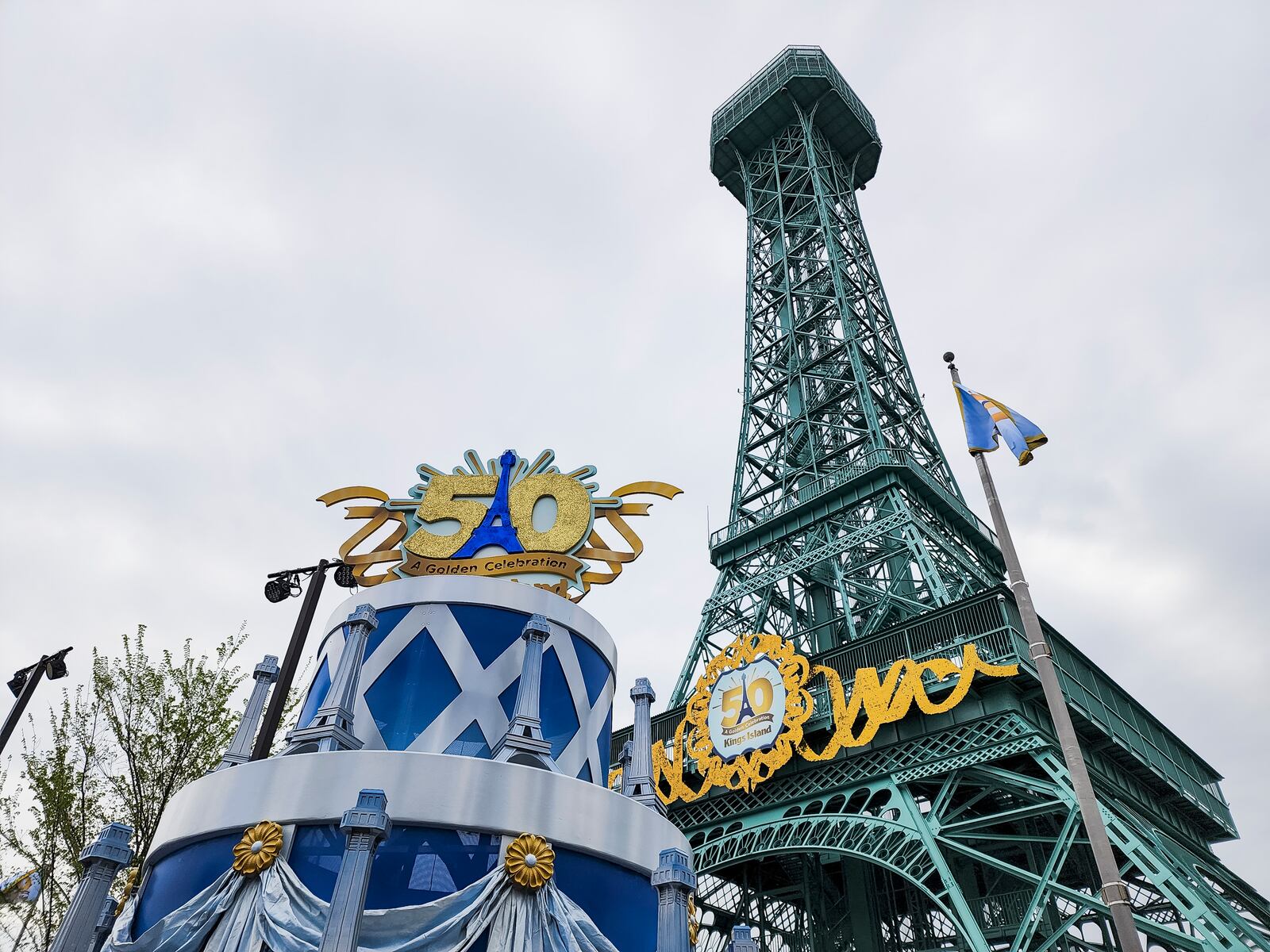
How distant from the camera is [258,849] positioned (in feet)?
36.7

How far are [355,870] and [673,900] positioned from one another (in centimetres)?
355

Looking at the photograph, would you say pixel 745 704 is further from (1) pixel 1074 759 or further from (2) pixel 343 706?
(2) pixel 343 706

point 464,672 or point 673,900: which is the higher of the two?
point 464,672

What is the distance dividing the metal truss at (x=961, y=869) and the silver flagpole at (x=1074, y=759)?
267 inches

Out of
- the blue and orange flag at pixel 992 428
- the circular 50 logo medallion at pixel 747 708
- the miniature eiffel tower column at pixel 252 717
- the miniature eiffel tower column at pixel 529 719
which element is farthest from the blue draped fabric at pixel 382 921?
the circular 50 logo medallion at pixel 747 708

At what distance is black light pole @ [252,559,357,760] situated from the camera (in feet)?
47.6

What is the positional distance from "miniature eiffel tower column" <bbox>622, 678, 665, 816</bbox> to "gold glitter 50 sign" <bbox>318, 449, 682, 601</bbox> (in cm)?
288

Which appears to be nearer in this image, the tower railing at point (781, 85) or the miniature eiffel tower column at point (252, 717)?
the miniature eiffel tower column at point (252, 717)

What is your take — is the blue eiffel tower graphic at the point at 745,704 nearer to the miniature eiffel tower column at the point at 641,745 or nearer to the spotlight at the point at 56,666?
the miniature eiffel tower column at the point at 641,745

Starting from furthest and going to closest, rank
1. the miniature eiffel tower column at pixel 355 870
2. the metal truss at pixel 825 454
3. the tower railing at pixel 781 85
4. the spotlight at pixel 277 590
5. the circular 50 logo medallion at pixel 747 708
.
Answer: the tower railing at pixel 781 85 → the metal truss at pixel 825 454 → the circular 50 logo medallion at pixel 747 708 → the spotlight at pixel 277 590 → the miniature eiffel tower column at pixel 355 870

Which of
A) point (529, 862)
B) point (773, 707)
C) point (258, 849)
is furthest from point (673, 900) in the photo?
point (773, 707)

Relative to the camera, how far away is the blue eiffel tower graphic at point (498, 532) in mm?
18172

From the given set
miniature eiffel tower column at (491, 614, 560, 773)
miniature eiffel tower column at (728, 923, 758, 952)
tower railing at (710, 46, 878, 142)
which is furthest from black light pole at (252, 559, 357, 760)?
tower railing at (710, 46, 878, 142)

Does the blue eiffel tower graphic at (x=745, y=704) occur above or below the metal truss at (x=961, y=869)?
above
